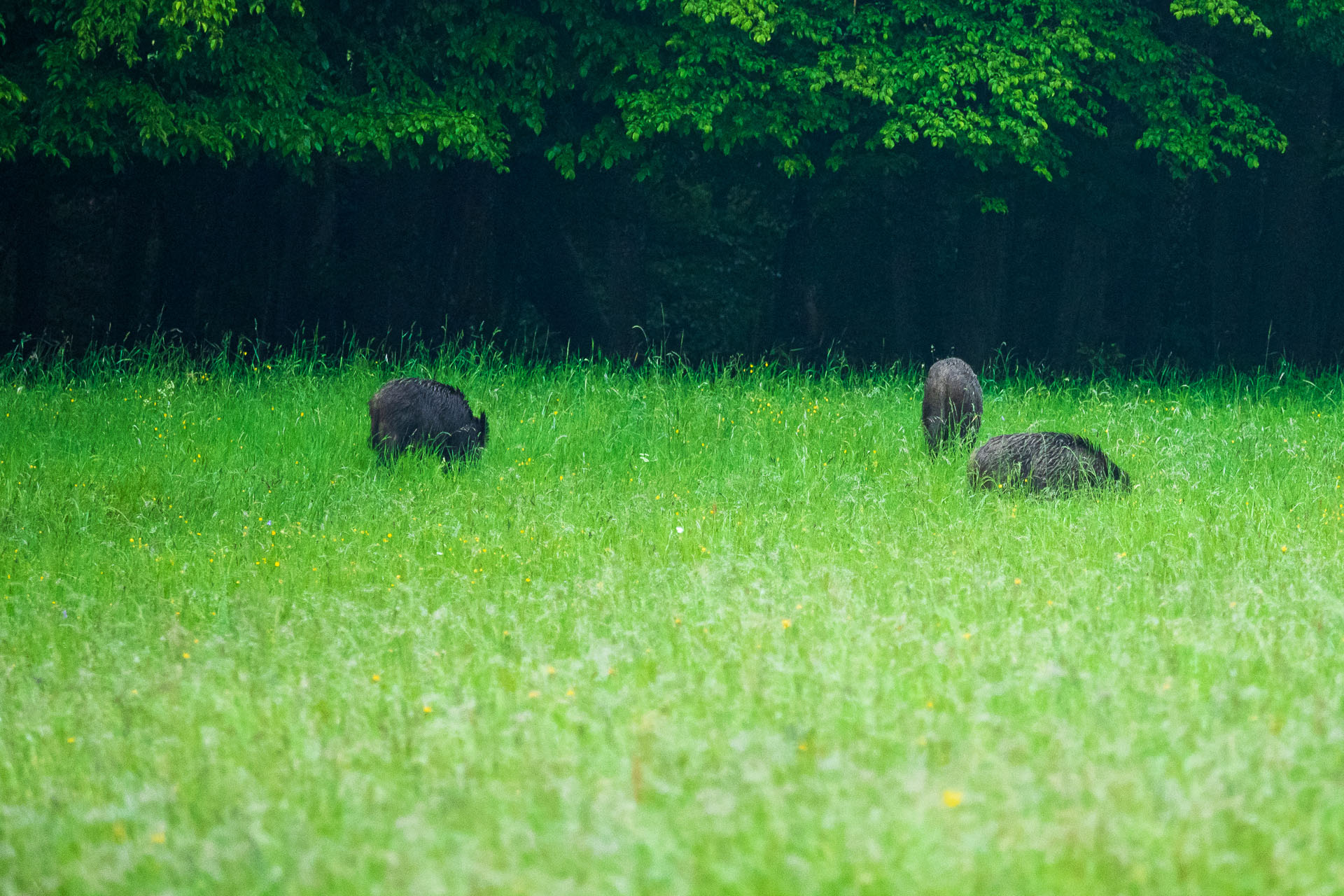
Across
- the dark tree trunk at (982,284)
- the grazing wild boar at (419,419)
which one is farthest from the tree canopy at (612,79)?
the grazing wild boar at (419,419)

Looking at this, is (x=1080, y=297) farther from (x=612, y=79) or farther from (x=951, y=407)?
(x=951, y=407)

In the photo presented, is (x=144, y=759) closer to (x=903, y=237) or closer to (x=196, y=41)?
(x=196, y=41)

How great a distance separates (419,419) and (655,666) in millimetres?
5830

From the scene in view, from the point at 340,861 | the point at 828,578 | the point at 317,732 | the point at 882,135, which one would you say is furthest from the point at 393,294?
the point at 340,861

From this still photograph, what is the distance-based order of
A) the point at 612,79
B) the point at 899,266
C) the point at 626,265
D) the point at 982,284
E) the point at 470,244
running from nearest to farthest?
the point at 612,79 < the point at 470,244 < the point at 626,265 < the point at 982,284 < the point at 899,266

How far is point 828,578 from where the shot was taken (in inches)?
287

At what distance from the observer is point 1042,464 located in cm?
974

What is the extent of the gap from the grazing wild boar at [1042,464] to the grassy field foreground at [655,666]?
225 millimetres

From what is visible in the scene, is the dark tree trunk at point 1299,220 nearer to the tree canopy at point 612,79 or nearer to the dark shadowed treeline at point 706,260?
the dark shadowed treeline at point 706,260

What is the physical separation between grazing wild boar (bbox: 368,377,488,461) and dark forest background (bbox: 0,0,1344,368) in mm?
4946

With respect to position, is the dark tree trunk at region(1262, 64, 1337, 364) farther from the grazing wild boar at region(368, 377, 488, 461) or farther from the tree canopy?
the grazing wild boar at region(368, 377, 488, 461)

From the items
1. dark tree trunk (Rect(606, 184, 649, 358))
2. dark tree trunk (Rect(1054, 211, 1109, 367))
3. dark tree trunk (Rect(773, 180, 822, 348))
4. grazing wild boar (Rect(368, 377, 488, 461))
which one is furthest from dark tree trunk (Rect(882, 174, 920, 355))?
grazing wild boar (Rect(368, 377, 488, 461))

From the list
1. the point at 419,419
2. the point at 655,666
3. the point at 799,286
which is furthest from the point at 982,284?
the point at 655,666

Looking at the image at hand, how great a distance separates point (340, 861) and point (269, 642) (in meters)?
2.85
